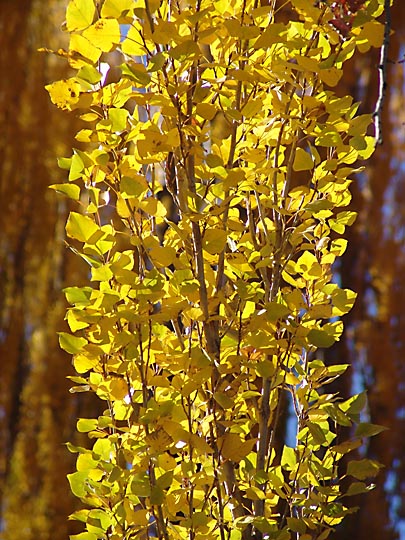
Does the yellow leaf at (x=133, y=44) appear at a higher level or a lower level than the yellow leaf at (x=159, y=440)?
higher

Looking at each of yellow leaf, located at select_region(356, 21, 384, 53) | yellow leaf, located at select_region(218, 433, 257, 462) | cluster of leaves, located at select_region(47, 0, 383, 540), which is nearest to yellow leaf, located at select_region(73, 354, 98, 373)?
cluster of leaves, located at select_region(47, 0, 383, 540)

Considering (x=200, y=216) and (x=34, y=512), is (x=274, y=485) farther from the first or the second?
(x=34, y=512)

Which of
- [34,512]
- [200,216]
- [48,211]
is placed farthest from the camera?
[48,211]

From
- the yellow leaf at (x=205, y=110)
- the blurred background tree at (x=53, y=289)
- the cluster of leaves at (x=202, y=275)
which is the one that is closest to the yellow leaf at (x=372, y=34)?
the cluster of leaves at (x=202, y=275)

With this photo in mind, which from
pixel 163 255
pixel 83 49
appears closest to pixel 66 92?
pixel 83 49

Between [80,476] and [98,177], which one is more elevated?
[98,177]

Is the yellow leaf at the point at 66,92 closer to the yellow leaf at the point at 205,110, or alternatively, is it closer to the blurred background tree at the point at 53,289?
the yellow leaf at the point at 205,110

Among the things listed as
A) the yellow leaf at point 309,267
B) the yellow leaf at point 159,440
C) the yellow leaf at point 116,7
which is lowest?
the yellow leaf at point 159,440

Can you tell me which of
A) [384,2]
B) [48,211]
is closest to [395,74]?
[48,211]
